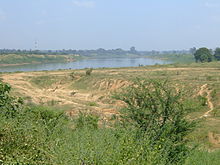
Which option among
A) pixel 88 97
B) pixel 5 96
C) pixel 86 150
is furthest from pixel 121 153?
pixel 88 97

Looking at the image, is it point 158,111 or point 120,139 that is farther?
point 158,111

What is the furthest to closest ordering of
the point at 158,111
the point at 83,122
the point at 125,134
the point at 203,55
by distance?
the point at 203,55
the point at 83,122
the point at 158,111
the point at 125,134

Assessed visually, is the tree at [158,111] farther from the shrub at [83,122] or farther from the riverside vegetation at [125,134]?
the shrub at [83,122]

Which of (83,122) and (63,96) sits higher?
(83,122)

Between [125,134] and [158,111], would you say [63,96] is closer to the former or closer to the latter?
[158,111]

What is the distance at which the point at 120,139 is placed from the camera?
764 cm

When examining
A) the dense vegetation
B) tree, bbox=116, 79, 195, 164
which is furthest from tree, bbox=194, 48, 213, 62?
tree, bbox=116, 79, 195, 164

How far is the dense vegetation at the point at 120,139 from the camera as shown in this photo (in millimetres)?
6873

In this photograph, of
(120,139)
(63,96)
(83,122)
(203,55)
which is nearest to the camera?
(120,139)

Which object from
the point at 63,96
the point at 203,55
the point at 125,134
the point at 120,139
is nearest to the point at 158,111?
the point at 125,134

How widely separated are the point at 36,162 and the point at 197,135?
13.6 meters

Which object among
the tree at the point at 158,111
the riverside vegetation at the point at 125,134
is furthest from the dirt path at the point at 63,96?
the tree at the point at 158,111

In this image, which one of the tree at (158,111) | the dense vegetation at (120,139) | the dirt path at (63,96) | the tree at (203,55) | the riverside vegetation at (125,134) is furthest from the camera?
the tree at (203,55)

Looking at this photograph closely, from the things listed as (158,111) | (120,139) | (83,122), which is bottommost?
(83,122)
